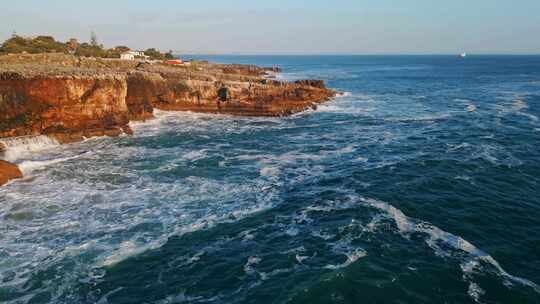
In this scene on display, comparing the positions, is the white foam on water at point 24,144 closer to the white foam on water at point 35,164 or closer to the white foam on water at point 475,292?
the white foam on water at point 35,164

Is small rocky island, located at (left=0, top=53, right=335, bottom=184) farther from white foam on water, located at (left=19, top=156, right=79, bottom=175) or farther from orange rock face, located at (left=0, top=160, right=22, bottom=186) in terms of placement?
white foam on water, located at (left=19, top=156, right=79, bottom=175)

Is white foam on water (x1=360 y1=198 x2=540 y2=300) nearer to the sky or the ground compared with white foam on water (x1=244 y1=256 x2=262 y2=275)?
nearer to the sky

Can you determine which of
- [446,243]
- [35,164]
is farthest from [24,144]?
[446,243]

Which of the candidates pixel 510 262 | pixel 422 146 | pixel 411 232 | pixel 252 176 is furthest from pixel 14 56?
pixel 510 262

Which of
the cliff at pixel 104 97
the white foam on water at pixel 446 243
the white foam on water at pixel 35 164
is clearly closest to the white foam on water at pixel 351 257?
the white foam on water at pixel 446 243

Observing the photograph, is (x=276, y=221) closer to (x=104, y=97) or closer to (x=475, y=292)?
(x=475, y=292)

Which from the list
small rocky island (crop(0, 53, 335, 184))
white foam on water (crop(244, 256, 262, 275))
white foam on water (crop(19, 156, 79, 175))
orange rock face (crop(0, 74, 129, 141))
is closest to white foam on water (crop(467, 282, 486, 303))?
white foam on water (crop(244, 256, 262, 275))
